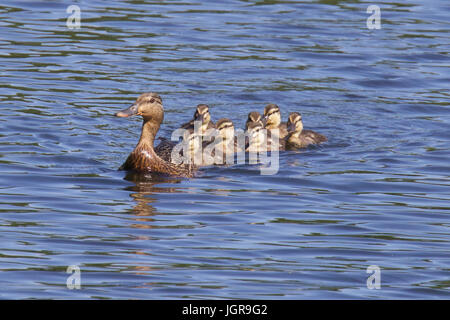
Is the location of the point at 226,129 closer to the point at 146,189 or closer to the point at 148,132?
the point at 148,132

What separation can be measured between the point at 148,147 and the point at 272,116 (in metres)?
2.93

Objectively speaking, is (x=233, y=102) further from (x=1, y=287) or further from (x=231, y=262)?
(x=1, y=287)

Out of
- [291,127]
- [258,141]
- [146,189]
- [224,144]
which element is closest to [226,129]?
[224,144]

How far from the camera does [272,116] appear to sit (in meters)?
14.5

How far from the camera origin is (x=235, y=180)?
11.8m

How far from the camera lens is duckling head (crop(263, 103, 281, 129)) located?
14.5 meters

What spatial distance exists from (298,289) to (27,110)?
23.5 ft

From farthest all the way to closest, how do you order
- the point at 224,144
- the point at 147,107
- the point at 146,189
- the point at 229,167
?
the point at 224,144 < the point at 229,167 < the point at 147,107 < the point at 146,189

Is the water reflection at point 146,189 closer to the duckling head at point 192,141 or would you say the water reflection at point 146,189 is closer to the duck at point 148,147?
the duck at point 148,147

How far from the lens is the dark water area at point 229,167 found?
8453 millimetres

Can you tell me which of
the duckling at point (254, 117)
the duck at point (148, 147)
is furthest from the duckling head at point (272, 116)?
the duck at point (148, 147)

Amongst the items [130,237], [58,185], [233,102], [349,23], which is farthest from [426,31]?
[130,237]

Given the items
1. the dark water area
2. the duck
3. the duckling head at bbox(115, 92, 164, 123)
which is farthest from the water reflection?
the duckling head at bbox(115, 92, 164, 123)

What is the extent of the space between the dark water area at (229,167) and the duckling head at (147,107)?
73cm
